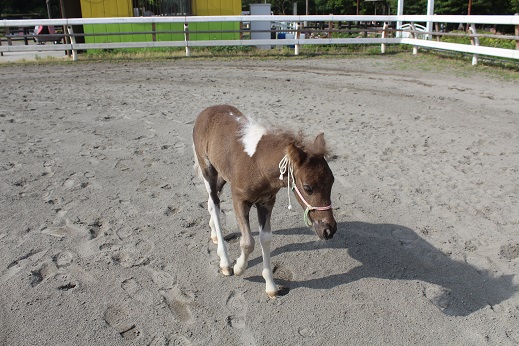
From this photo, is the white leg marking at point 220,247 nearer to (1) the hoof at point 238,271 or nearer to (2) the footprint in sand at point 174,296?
(1) the hoof at point 238,271

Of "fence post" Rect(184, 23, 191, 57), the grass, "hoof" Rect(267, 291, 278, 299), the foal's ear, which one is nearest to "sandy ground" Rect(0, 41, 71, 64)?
the grass

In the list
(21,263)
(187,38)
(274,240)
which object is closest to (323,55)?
(187,38)

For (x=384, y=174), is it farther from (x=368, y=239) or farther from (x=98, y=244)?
(x=98, y=244)

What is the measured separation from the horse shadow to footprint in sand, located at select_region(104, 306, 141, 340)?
110cm

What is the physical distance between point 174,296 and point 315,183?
61.2 inches

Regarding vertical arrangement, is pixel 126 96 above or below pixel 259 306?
above

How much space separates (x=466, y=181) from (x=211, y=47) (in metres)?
15.7

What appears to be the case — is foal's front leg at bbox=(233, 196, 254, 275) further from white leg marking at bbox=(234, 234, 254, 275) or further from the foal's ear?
the foal's ear

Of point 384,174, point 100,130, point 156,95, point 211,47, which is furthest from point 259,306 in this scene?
point 211,47

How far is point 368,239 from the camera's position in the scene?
478cm

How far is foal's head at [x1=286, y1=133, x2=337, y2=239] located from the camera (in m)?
3.24

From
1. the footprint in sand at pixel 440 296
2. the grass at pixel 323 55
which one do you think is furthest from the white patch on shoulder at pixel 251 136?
the grass at pixel 323 55

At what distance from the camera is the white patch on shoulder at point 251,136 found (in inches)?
147

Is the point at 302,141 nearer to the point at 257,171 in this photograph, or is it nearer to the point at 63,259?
the point at 257,171
